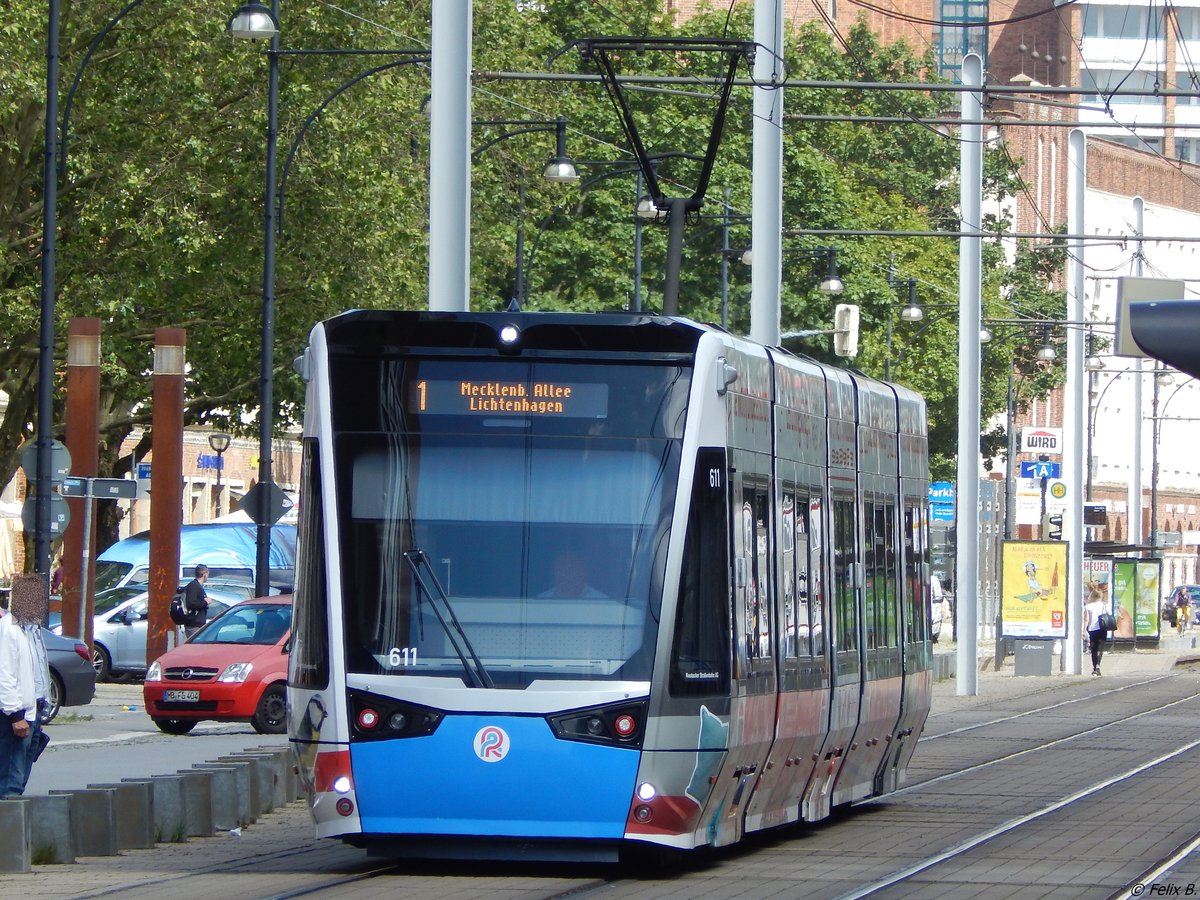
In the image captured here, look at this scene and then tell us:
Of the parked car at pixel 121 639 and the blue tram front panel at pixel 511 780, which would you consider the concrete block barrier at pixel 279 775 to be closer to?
the blue tram front panel at pixel 511 780

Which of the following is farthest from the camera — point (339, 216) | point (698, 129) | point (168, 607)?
point (698, 129)

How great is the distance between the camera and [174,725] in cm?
2608

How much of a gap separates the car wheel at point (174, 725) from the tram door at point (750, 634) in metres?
13.9

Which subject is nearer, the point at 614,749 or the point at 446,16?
the point at 614,749

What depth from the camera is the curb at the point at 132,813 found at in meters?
13.1

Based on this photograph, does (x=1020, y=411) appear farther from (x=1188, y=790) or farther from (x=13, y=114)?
(x=1188, y=790)

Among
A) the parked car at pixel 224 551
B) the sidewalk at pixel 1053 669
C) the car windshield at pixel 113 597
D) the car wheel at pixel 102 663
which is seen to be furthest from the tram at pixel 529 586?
the parked car at pixel 224 551

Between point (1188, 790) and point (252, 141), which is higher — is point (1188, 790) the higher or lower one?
the lower one

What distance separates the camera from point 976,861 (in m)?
13.3

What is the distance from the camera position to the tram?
1168cm

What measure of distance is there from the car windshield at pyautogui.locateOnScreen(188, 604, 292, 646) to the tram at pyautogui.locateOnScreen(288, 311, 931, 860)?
14.6 meters

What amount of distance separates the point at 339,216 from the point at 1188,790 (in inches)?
900

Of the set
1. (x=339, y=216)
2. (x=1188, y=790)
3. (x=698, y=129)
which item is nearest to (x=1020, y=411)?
(x=698, y=129)

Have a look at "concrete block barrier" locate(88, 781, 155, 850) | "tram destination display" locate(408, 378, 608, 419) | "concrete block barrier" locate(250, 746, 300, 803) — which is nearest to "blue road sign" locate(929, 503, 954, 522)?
"concrete block barrier" locate(250, 746, 300, 803)
